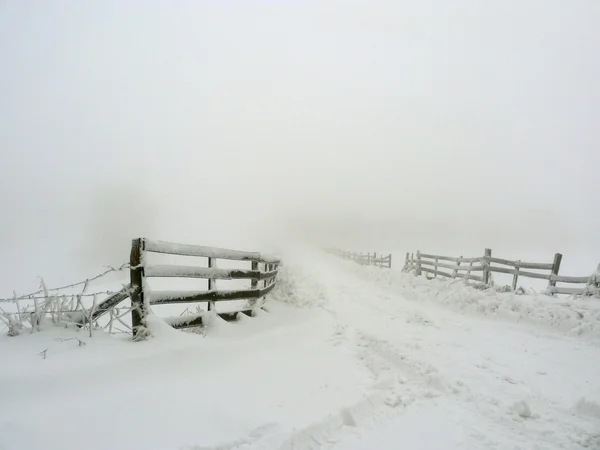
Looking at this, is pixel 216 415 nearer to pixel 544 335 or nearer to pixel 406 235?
pixel 544 335

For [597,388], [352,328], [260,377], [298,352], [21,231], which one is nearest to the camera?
[260,377]

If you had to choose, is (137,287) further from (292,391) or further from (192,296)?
(292,391)

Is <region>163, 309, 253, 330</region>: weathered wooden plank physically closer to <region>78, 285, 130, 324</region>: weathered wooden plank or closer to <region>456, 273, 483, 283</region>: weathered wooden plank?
<region>78, 285, 130, 324</region>: weathered wooden plank

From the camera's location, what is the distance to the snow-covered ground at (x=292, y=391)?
2697mm

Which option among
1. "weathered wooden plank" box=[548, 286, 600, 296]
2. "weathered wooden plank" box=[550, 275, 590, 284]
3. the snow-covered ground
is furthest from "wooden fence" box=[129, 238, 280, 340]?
"weathered wooden plank" box=[550, 275, 590, 284]

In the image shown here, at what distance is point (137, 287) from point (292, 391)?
235 cm

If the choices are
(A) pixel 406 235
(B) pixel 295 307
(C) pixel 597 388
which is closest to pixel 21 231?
(B) pixel 295 307

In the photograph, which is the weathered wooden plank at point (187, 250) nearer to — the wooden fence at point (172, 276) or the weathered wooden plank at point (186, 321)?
the wooden fence at point (172, 276)

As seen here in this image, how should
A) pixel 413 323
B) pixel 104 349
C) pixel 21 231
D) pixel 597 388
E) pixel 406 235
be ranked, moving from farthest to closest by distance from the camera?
pixel 406 235, pixel 21 231, pixel 413 323, pixel 597 388, pixel 104 349

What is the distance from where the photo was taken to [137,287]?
4141mm

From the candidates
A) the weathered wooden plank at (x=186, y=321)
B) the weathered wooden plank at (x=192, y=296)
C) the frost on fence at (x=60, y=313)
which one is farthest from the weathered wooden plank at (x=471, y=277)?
the frost on fence at (x=60, y=313)

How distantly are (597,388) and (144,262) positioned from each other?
245 inches

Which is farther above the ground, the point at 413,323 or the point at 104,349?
the point at 104,349

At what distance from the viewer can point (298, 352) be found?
511 cm
